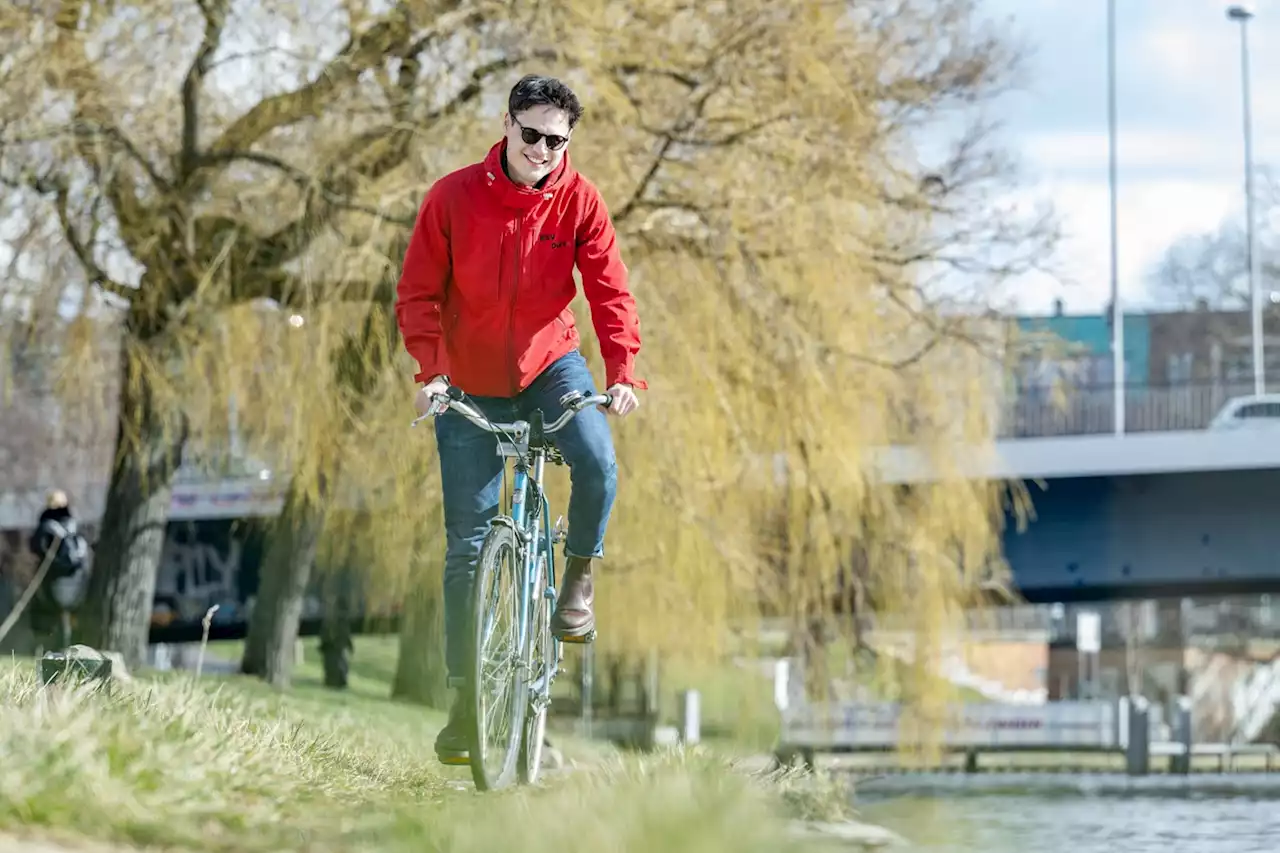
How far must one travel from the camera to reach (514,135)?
5.41 meters

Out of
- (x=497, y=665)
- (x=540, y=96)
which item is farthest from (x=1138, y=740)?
(x=540, y=96)

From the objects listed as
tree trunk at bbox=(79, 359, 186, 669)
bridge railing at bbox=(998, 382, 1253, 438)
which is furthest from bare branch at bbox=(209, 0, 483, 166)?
bridge railing at bbox=(998, 382, 1253, 438)

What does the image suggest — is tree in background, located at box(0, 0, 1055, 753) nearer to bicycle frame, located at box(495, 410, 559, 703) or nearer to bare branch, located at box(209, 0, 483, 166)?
bare branch, located at box(209, 0, 483, 166)

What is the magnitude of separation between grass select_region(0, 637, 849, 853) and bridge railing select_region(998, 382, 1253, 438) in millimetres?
19019

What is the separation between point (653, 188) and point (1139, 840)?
198 inches

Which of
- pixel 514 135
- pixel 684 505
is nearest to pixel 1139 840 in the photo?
pixel 684 505

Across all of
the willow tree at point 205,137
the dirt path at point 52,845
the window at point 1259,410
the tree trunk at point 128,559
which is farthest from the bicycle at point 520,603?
the window at point 1259,410

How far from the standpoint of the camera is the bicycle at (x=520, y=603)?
18.2ft

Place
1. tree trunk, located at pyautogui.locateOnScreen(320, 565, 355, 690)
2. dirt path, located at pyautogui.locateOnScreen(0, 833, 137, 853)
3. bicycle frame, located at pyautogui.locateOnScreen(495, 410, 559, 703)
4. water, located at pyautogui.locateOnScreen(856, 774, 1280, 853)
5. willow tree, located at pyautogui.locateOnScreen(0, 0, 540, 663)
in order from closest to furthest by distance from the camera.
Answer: dirt path, located at pyautogui.locateOnScreen(0, 833, 137, 853)
bicycle frame, located at pyautogui.locateOnScreen(495, 410, 559, 703)
water, located at pyautogui.locateOnScreen(856, 774, 1280, 853)
willow tree, located at pyautogui.locateOnScreen(0, 0, 540, 663)
tree trunk, located at pyautogui.locateOnScreen(320, 565, 355, 690)

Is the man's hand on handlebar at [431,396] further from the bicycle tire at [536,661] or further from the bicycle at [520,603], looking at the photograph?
the bicycle tire at [536,661]

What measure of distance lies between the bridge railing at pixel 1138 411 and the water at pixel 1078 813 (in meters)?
4.47

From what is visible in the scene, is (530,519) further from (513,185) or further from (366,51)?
(366,51)

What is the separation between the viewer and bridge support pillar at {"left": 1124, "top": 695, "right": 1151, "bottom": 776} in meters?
36.9

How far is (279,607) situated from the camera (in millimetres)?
17016
